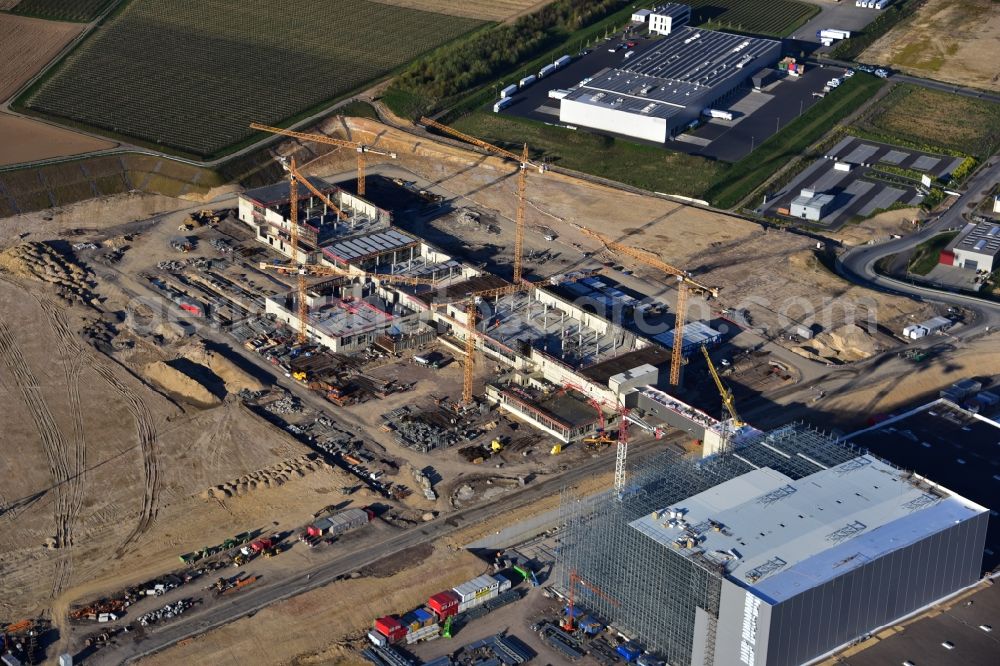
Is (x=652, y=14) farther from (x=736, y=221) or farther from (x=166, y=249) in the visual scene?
(x=166, y=249)

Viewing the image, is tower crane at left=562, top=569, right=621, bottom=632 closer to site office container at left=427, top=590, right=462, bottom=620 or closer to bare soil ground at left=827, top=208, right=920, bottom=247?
site office container at left=427, top=590, right=462, bottom=620

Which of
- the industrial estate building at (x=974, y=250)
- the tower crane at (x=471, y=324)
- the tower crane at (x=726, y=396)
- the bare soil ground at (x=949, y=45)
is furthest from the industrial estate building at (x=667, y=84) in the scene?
the tower crane at (x=726, y=396)

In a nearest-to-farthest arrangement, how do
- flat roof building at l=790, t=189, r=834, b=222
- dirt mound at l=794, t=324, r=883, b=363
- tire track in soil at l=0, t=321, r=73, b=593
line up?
tire track in soil at l=0, t=321, r=73, b=593 → dirt mound at l=794, t=324, r=883, b=363 → flat roof building at l=790, t=189, r=834, b=222

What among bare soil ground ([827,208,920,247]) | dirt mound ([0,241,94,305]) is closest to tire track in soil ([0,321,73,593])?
dirt mound ([0,241,94,305])

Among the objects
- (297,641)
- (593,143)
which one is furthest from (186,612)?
(593,143)

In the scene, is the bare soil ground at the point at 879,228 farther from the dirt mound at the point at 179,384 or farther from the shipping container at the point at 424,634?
the shipping container at the point at 424,634
